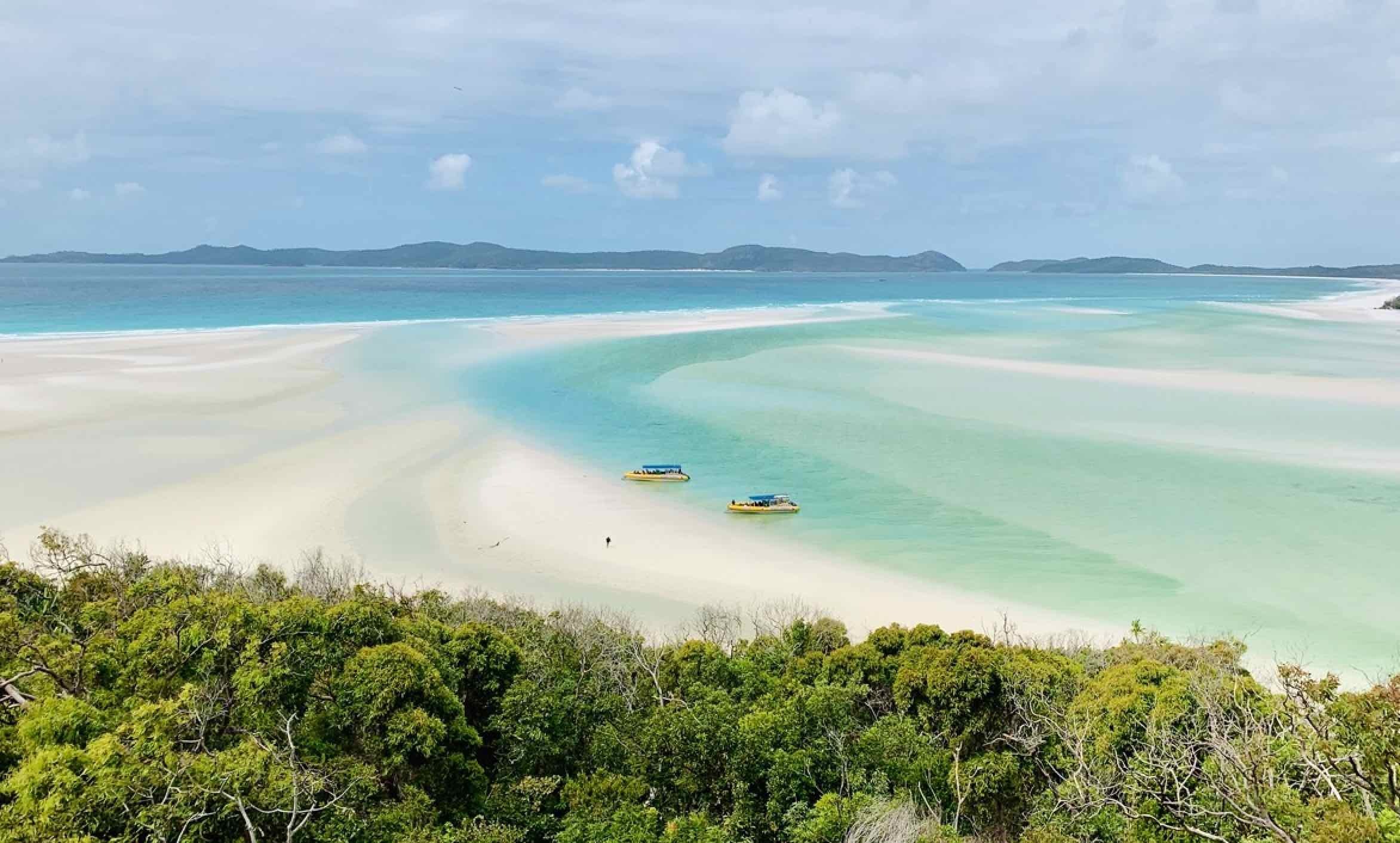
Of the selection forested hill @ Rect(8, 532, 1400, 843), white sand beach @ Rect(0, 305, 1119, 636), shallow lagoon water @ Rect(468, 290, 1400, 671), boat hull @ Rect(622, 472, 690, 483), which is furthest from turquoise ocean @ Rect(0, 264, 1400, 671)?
forested hill @ Rect(8, 532, 1400, 843)

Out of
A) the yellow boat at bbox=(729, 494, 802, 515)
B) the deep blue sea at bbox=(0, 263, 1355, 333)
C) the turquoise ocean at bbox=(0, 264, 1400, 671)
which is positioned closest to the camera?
the turquoise ocean at bbox=(0, 264, 1400, 671)

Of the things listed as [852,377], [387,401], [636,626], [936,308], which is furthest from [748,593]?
[936,308]

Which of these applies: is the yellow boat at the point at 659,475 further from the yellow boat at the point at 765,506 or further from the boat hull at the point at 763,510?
the boat hull at the point at 763,510

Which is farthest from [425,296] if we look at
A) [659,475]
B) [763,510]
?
[763,510]

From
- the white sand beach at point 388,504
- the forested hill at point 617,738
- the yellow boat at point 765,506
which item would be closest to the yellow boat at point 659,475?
the white sand beach at point 388,504

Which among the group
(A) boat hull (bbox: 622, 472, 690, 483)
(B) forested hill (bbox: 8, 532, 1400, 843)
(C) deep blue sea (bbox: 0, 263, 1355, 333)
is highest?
(C) deep blue sea (bbox: 0, 263, 1355, 333)

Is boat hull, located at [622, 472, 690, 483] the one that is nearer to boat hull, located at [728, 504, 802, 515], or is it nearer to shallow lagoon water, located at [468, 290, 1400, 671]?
shallow lagoon water, located at [468, 290, 1400, 671]
